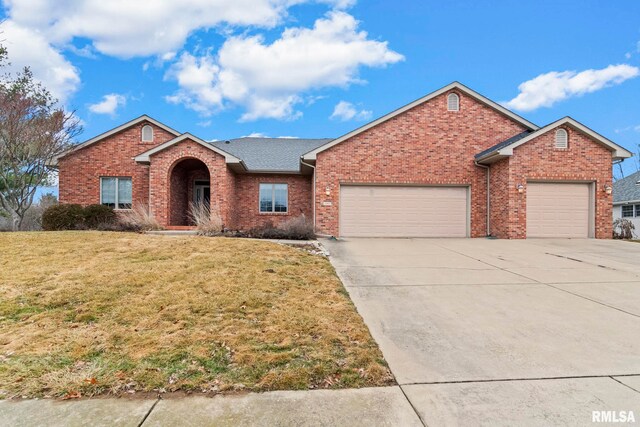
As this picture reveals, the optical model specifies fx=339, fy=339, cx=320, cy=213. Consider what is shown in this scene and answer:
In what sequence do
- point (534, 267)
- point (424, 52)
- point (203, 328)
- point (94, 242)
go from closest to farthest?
point (203, 328) < point (534, 267) < point (94, 242) < point (424, 52)

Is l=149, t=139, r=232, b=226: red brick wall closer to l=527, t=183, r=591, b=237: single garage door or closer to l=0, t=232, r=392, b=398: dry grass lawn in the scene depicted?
l=0, t=232, r=392, b=398: dry grass lawn

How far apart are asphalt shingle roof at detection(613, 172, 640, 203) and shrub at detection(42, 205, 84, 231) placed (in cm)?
3337

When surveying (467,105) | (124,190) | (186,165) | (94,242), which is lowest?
(94,242)

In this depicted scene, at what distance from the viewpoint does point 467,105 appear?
15.0 metres

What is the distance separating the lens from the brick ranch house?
13594 millimetres

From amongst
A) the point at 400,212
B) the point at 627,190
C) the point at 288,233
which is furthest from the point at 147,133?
the point at 627,190

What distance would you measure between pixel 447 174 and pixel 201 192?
12387mm

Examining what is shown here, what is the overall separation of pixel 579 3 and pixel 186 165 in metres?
16.9

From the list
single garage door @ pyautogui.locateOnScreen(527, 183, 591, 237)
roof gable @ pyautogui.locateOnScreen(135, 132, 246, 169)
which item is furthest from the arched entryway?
single garage door @ pyautogui.locateOnScreen(527, 183, 591, 237)

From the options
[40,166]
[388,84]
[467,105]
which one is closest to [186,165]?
[40,166]

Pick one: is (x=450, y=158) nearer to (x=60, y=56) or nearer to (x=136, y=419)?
(x=136, y=419)

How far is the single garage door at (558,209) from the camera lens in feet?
45.0

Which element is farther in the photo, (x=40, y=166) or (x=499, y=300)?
(x=40, y=166)

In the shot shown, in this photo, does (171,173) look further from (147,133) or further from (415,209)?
(415,209)
